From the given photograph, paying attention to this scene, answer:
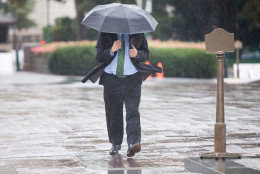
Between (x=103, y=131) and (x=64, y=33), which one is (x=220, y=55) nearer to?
(x=103, y=131)

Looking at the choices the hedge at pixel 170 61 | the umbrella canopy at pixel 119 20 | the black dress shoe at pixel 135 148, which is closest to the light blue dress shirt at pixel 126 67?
the umbrella canopy at pixel 119 20

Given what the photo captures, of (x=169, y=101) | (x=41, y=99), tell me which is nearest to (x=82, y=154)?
(x=169, y=101)

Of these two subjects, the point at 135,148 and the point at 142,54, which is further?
the point at 142,54

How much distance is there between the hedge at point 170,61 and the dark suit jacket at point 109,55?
17.5 meters

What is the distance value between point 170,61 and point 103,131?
16539 mm

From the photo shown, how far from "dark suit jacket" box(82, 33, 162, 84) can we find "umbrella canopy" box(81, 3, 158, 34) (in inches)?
9.6

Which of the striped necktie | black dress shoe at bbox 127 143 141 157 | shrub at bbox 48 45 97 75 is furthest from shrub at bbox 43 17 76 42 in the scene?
black dress shoe at bbox 127 143 141 157

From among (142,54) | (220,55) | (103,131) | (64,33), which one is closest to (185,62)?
(103,131)

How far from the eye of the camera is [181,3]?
138ft

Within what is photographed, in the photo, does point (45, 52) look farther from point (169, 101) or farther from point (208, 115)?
point (208, 115)

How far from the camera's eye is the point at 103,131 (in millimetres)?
10430

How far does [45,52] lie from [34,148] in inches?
1016

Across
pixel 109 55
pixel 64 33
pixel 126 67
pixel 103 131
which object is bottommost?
pixel 103 131

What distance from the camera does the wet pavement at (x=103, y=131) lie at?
7477mm
